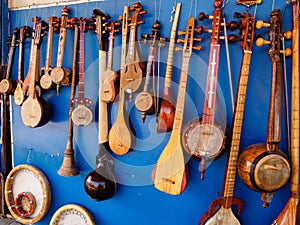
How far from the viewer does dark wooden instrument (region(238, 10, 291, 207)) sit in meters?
1.34

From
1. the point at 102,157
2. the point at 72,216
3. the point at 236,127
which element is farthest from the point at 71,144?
the point at 236,127

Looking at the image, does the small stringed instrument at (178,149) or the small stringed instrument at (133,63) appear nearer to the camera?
the small stringed instrument at (178,149)

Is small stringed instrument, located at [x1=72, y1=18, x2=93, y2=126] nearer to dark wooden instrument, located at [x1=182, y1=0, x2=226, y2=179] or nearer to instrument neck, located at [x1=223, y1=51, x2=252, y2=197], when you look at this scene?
dark wooden instrument, located at [x1=182, y1=0, x2=226, y2=179]

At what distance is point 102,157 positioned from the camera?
184 centimetres

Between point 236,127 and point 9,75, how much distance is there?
5.19ft

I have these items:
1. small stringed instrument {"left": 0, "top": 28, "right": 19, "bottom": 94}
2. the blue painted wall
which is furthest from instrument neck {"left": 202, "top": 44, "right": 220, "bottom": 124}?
small stringed instrument {"left": 0, "top": 28, "right": 19, "bottom": 94}

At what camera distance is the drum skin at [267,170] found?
4.40ft

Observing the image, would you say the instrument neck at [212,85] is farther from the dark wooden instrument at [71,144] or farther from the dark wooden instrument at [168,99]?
the dark wooden instrument at [71,144]

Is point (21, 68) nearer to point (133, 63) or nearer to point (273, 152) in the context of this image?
point (133, 63)

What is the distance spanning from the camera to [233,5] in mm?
1525

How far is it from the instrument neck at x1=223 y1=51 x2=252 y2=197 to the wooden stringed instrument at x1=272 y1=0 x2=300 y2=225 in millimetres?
196

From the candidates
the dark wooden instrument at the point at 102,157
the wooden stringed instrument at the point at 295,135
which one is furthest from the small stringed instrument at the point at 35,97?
the wooden stringed instrument at the point at 295,135

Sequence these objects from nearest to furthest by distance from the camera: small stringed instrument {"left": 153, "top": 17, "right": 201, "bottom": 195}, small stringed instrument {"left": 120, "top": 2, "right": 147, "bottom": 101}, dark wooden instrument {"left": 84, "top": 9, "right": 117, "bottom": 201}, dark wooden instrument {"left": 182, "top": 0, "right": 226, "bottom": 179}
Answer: dark wooden instrument {"left": 182, "top": 0, "right": 226, "bottom": 179} → small stringed instrument {"left": 153, "top": 17, "right": 201, "bottom": 195} → small stringed instrument {"left": 120, "top": 2, "right": 147, "bottom": 101} → dark wooden instrument {"left": 84, "top": 9, "right": 117, "bottom": 201}

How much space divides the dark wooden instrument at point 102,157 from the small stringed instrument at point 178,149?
0.38m
